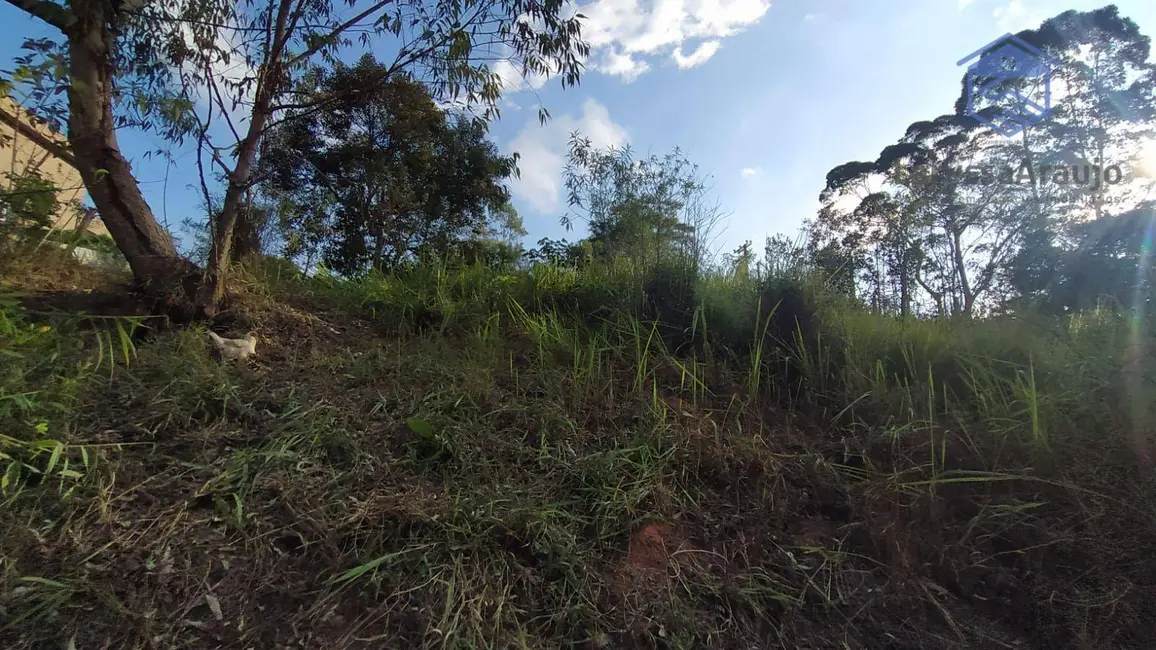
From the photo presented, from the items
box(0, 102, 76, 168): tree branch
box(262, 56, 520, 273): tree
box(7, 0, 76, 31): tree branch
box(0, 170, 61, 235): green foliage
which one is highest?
box(262, 56, 520, 273): tree

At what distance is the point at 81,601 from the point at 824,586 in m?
2.15

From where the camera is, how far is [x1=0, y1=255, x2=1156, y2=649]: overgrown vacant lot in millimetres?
1615

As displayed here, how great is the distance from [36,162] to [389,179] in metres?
6.98

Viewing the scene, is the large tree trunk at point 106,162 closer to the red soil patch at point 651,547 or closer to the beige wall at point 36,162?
the beige wall at point 36,162

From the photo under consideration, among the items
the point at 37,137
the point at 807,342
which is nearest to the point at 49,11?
the point at 37,137

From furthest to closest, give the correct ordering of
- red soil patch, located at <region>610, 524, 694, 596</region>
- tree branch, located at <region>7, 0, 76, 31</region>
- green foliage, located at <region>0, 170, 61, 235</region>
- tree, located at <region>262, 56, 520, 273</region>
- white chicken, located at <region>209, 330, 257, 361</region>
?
tree, located at <region>262, 56, 520, 273</region>, white chicken, located at <region>209, 330, 257, 361</region>, green foliage, located at <region>0, 170, 61, 235</region>, tree branch, located at <region>7, 0, 76, 31</region>, red soil patch, located at <region>610, 524, 694, 596</region>

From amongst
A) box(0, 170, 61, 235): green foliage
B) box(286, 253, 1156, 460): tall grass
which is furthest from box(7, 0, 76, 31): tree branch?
box(286, 253, 1156, 460): tall grass

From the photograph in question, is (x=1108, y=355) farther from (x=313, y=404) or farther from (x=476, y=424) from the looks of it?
(x=313, y=404)

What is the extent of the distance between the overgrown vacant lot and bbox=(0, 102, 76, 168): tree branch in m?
0.71

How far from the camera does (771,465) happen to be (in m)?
2.38

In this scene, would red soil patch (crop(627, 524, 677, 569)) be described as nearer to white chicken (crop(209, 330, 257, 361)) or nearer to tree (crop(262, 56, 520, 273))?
white chicken (crop(209, 330, 257, 361))

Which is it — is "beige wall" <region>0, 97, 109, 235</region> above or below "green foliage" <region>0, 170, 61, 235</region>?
above

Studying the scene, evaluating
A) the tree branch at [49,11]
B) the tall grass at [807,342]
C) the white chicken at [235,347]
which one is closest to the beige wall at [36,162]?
the tree branch at [49,11]

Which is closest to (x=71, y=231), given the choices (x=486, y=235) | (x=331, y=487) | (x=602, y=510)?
(x=331, y=487)
